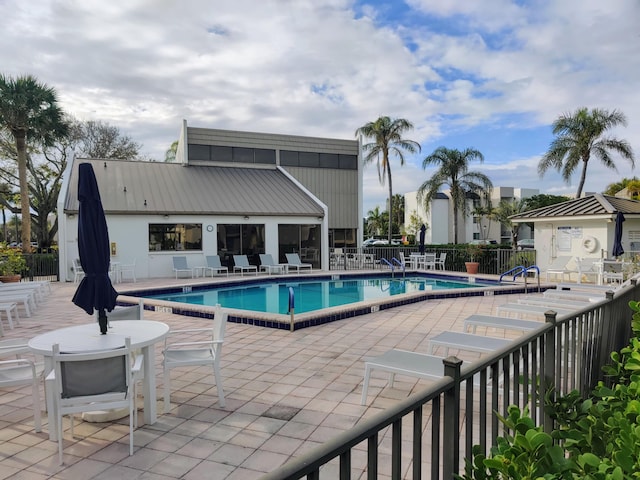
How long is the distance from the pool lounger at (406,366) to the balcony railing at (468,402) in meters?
0.42

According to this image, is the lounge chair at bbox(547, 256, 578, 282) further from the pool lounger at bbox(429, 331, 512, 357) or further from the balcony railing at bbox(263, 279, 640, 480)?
the pool lounger at bbox(429, 331, 512, 357)

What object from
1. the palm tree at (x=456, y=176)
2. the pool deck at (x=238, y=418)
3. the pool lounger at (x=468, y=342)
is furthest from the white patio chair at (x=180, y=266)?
the palm tree at (x=456, y=176)

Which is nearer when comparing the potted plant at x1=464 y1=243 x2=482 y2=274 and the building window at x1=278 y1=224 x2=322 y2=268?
the potted plant at x1=464 y1=243 x2=482 y2=274

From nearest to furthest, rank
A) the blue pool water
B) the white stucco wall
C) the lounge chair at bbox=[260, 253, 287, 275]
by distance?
the blue pool water < the white stucco wall < the lounge chair at bbox=[260, 253, 287, 275]

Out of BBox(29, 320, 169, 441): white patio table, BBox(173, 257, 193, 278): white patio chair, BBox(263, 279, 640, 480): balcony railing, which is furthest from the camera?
BBox(173, 257, 193, 278): white patio chair

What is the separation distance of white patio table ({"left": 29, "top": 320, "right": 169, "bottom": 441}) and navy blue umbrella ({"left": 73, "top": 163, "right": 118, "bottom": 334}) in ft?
0.64

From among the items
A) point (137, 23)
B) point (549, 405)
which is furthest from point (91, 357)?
point (137, 23)

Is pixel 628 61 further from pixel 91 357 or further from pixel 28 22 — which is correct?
pixel 28 22

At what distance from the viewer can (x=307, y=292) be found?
593 inches

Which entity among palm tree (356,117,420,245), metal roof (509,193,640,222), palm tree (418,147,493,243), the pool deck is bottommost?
the pool deck

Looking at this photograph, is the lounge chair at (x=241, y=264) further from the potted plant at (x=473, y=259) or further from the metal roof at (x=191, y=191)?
the potted plant at (x=473, y=259)

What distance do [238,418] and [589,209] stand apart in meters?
16.5

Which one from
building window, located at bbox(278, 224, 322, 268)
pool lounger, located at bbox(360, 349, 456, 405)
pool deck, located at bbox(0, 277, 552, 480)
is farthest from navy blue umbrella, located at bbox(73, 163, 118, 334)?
building window, located at bbox(278, 224, 322, 268)

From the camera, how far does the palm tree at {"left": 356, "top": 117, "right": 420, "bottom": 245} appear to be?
89.2 feet
